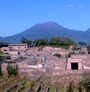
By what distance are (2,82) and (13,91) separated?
1.62 metres

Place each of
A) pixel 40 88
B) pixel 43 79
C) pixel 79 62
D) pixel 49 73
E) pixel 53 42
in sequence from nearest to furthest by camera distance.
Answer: pixel 40 88
pixel 43 79
pixel 49 73
pixel 79 62
pixel 53 42

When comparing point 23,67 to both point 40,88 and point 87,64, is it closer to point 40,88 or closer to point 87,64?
point 40,88

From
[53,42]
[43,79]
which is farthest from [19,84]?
[53,42]

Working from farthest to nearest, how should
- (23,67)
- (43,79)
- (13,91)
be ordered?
(23,67), (43,79), (13,91)

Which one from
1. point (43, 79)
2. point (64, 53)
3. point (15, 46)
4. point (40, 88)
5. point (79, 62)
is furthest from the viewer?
point (15, 46)

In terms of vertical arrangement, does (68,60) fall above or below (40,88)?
above

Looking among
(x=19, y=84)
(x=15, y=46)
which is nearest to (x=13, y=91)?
(x=19, y=84)

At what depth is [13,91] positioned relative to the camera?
10383 mm

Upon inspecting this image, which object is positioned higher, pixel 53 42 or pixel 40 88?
pixel 53 42

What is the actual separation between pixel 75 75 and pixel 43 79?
2.34m

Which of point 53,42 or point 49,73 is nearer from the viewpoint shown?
point 49,73

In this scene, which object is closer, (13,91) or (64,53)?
(13,91)

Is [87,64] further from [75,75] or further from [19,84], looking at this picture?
[19,84]

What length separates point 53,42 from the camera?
44.0 metres
